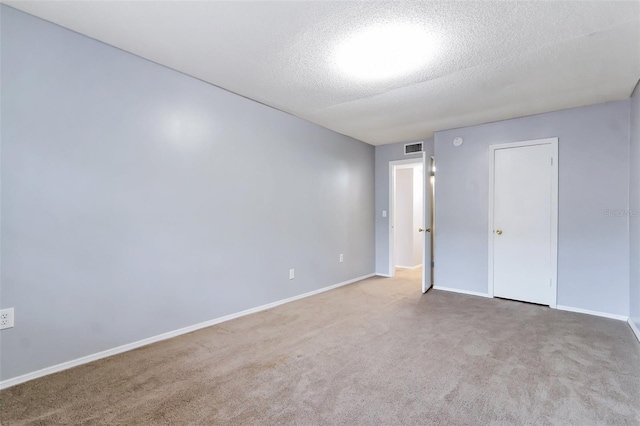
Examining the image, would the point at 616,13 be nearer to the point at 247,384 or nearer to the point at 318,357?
the point at 318,357

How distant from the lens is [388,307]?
12.4 feet

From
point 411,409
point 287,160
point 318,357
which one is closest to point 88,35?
point 287,160

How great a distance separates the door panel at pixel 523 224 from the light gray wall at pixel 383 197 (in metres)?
1.79

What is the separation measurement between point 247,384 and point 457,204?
376 cm

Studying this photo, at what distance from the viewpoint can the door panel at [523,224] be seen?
3.84 meters

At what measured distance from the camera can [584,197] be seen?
141 inches

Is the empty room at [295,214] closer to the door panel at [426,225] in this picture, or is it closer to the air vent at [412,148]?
the door panel at [426,225]

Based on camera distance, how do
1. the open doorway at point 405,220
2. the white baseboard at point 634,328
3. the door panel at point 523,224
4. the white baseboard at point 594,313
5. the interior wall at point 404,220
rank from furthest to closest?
the interior wall at point 404,220, the open doorway at point 405,220, the door panel at point 523,224, the white baseboard at point 594,313, the white baseboard at point 634,328

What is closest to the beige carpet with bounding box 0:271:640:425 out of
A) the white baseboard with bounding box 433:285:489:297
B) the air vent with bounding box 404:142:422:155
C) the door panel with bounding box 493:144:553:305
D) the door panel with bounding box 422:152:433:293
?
the door panel with bounding box 493:144:553:305

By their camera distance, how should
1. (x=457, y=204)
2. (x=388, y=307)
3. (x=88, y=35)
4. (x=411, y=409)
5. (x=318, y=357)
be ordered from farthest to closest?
1. (x=457, y=204)
2. (x=388, y=307)
3. (x=318, y=357)
4. (x=88, y=35)
5. (x=411, y=409)

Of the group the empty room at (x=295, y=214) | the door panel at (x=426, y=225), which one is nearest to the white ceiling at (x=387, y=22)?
the empty room at (x=295, y=214)

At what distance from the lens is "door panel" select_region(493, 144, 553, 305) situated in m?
3.84

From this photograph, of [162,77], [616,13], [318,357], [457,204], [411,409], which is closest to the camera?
[411,409]

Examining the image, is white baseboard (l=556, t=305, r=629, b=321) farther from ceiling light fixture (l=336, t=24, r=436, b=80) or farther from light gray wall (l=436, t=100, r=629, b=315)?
ceiling light fixture (l=336, t=24, r=436, b=80)
